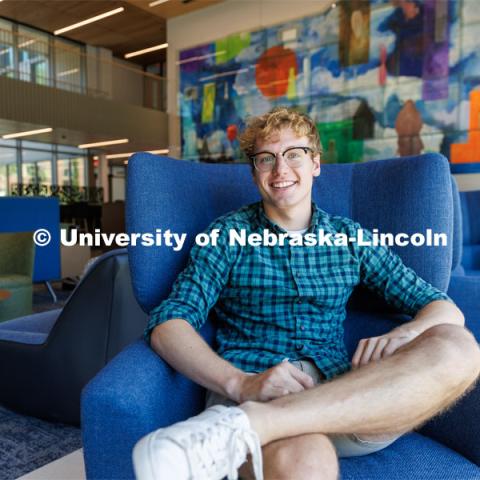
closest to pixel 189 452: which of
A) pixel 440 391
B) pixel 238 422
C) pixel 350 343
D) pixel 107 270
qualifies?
pixel 238 422

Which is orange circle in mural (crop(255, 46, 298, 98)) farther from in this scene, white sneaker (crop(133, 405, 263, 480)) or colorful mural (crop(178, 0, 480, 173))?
white sneaker (crop(133, 405, 263, 480))

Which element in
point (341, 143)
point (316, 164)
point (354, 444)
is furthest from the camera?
point (341, 143)

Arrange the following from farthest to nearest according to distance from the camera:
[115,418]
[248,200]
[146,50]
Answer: [146,50] < [248,200] < [115,418]

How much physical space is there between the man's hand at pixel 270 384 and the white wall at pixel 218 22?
9.66 m

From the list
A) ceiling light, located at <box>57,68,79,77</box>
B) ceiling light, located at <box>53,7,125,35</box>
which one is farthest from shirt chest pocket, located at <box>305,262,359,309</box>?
ceiling light, located at <box>57,68,79,77</box>

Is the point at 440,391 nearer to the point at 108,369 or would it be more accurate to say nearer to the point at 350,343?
the point at 350,343

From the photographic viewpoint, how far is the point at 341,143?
29.4ft

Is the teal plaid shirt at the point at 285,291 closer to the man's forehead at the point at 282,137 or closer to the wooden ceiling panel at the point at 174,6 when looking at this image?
the man's forehead at the point at 282,137

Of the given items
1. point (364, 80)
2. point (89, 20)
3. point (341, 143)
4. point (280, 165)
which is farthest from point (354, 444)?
point (89, 20)

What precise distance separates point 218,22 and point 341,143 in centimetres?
459

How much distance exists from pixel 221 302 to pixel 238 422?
0.62 metres

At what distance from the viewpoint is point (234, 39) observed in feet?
35.4

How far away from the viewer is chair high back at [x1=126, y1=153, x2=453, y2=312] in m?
1.47

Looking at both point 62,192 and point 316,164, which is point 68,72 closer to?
point 62,192
